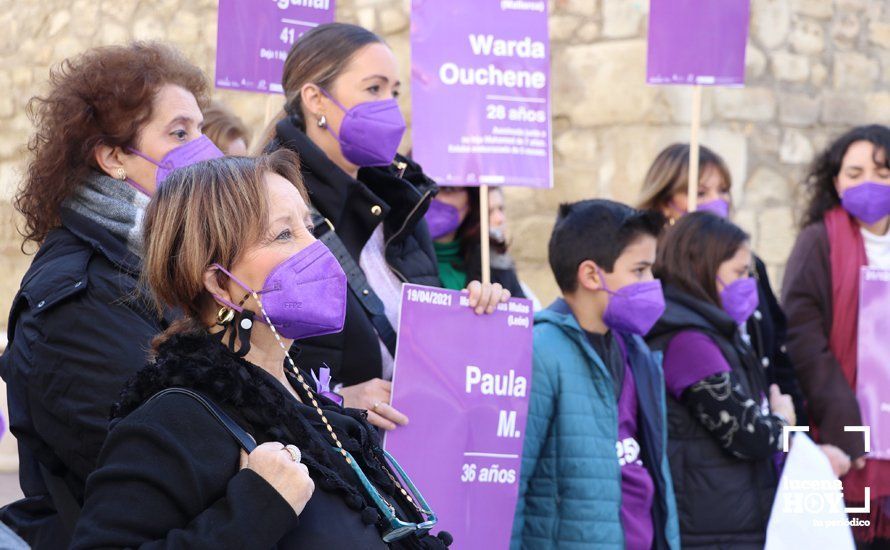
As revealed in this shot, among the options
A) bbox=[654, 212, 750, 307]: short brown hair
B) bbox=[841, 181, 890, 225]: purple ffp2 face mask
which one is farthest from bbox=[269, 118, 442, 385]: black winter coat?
bbox=[841, 181, 890, 225]: purple ffp2 face mask

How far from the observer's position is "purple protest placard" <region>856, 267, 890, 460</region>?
5.16 meters

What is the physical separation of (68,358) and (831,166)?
3945 mm

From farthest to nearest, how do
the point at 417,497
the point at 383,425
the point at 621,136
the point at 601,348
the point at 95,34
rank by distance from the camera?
the point at 95,34, the point at 621,136, the point at 601,348, the point at 383,425, the point at 417,497

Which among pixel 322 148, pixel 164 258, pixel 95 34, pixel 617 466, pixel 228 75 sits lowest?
pixel 617 466

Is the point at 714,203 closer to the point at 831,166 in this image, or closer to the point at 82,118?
the point at 831,166

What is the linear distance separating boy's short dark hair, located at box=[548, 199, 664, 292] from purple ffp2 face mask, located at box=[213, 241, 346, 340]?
201cm

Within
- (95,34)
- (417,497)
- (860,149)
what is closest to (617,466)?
(417,497)

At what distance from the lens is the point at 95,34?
9.26 meters

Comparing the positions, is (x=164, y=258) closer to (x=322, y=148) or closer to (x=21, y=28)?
(x=322, y=148)

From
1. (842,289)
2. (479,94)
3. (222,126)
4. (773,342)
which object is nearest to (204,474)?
(479,94)

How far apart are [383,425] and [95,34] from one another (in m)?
6.70

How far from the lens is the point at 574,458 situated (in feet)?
12.6

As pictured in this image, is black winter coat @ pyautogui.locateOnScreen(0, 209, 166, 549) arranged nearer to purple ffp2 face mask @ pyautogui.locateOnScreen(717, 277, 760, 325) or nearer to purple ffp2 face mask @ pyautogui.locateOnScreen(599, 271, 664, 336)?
purple ffp2 face mask @ pyautogui.locateOnScreen(599, 271, 664, 336)

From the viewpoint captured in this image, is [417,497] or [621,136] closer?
[417,497]
